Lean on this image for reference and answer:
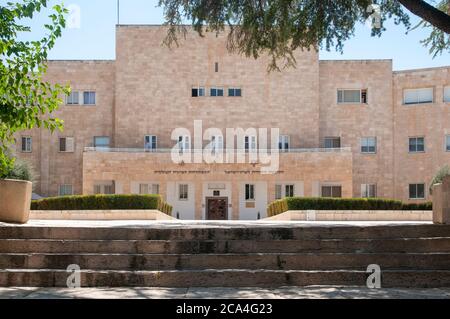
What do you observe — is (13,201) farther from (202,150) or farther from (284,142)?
(284,142)

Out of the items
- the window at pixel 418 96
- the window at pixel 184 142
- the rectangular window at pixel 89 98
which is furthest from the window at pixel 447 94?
the rectangular window at pixel 89 98

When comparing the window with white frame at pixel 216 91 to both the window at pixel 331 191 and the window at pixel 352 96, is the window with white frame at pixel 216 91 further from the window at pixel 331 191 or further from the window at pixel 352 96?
the window at pixel 331 191

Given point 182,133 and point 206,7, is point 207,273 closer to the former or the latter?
point 206,7

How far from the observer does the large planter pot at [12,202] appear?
1272cm

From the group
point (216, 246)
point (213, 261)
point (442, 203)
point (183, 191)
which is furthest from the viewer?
point (183, 191)

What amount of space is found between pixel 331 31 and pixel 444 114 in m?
29.6

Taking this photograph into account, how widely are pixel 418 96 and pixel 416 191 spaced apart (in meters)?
6.74

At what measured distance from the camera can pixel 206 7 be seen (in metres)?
15.7

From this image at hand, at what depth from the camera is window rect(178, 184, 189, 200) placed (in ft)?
136

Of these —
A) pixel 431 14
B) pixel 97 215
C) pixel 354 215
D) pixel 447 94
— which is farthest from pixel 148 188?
pixel 431 14

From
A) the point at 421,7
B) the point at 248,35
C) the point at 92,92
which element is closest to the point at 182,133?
the point at 92,92

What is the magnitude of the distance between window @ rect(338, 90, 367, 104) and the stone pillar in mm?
31943

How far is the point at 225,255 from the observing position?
391 inches

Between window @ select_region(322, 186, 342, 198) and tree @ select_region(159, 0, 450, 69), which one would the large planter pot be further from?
window @ select_region(322, 186, 342, 198)
